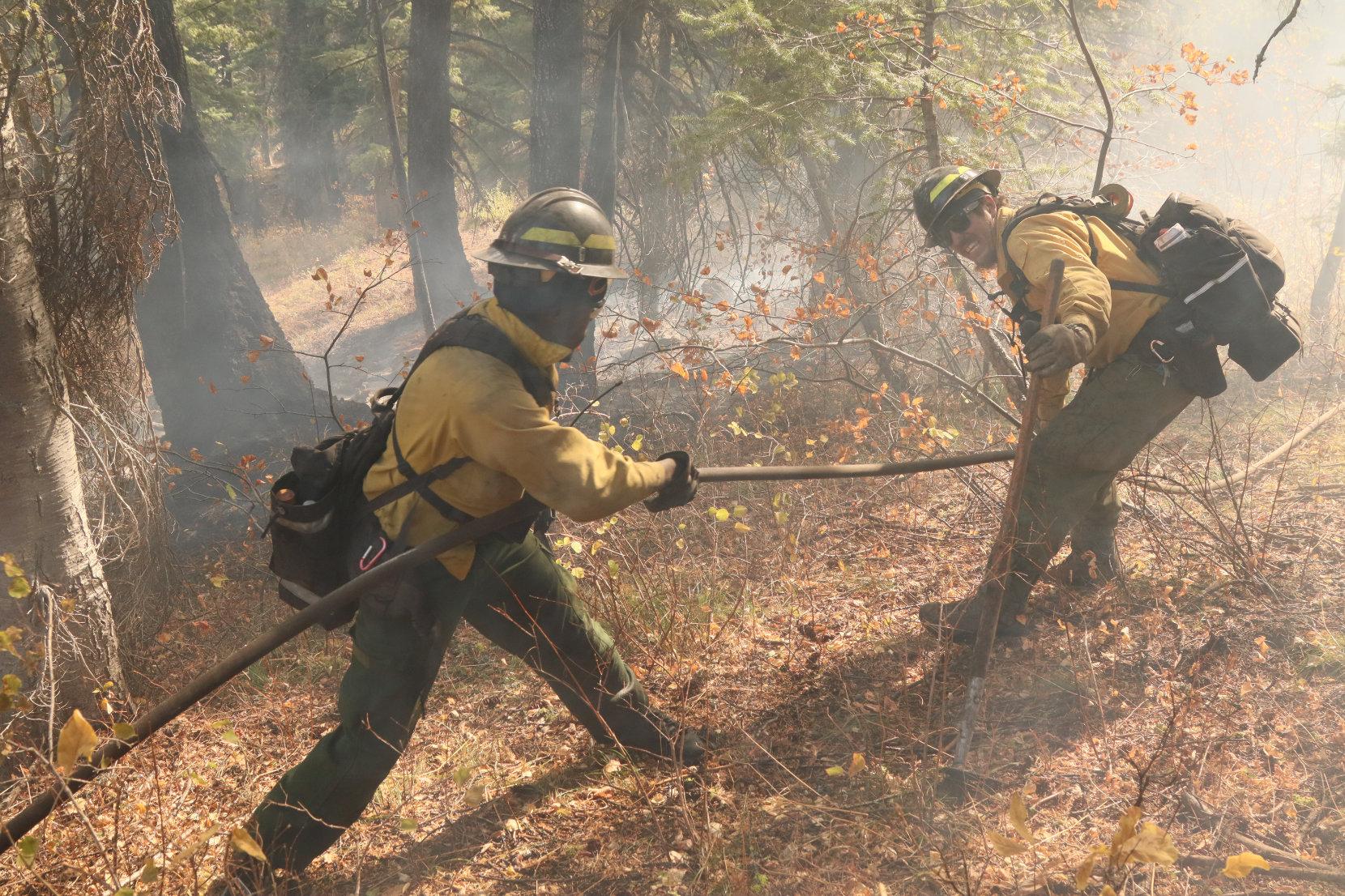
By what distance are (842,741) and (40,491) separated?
144 inches

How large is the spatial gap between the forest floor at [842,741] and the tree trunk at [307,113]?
47.2ft

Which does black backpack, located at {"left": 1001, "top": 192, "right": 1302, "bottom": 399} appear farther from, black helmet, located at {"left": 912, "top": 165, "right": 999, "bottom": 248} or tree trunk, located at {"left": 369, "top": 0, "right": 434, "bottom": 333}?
tree trunk, located at {"left": 369, "top": 0, "right": 434, "bottom": 333}

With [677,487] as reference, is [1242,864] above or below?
below

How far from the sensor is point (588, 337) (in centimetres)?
954

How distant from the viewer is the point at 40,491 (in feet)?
12.7

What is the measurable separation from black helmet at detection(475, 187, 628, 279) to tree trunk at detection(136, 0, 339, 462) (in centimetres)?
741

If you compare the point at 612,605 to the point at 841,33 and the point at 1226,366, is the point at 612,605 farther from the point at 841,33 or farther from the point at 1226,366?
the point at 1226,366

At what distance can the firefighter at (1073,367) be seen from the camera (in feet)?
13.0

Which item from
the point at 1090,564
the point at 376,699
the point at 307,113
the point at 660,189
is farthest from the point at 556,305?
the point at 307,113

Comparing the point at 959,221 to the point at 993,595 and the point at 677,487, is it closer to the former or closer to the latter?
the point at 993,595

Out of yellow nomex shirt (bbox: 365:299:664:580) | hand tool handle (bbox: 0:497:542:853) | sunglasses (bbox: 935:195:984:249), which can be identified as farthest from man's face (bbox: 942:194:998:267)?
hand tool handle (bbox: 0:497:542:853)

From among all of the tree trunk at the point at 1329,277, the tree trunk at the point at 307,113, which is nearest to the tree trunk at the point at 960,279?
the tree trunk at the point at 1329,277

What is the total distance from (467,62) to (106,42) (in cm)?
1694

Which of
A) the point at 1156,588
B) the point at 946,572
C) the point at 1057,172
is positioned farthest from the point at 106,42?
the point at 1057,172
